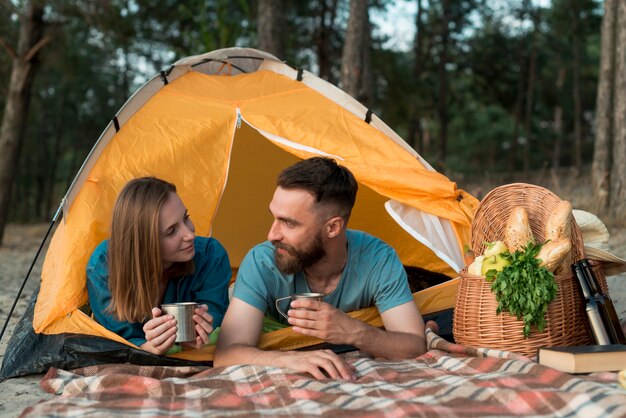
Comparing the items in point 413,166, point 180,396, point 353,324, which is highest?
point 413,166

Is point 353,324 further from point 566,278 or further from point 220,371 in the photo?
point 566,278

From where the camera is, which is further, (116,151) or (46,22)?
(46,22)

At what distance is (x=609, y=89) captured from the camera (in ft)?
29.6

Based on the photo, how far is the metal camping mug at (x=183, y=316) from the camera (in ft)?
8.49

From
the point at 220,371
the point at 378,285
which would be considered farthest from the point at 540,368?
the point at 220,371

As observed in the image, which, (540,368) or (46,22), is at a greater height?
(46,22)

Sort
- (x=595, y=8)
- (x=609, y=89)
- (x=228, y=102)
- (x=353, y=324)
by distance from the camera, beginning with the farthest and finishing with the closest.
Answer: (x=595, y=8), (x=609, y=89), (x=228, y=102), (x=353, y=324)

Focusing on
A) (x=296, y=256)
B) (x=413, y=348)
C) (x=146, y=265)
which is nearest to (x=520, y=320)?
(x=413, y=348)

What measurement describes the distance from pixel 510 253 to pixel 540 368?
1.96 feet

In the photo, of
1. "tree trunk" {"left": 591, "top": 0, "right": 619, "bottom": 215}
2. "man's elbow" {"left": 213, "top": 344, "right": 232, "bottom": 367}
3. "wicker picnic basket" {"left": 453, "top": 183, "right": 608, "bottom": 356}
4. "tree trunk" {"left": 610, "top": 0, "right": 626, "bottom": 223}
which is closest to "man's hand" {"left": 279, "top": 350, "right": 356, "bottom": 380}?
"man's elbow" {"left": 213, "top": 344, "right": 232, "bottom": 367}

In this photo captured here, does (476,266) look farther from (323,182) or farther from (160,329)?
(160,329)

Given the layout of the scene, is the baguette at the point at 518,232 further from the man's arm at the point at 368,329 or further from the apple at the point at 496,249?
the man's arm at the point at 368,329

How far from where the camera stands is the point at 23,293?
607 centimetres

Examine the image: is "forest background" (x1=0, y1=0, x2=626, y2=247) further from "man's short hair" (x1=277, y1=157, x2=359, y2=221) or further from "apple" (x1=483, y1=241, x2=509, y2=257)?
"man's short hair" (x1=277, y1=157, x2=359, y2=221)
